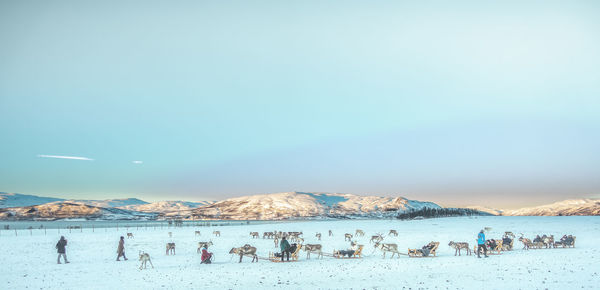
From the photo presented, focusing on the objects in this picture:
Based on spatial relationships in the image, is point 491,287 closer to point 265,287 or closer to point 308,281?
point 308,281

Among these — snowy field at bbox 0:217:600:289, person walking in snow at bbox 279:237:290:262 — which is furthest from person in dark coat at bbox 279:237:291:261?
snowy field at bbox 0:217:600:289

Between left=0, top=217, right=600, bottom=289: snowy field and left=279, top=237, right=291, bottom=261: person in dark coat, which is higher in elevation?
left=279, top=237, right=291, bottom=261: person in dark coat

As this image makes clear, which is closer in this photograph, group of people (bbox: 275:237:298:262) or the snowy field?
the snowy field

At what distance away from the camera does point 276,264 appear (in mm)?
24875

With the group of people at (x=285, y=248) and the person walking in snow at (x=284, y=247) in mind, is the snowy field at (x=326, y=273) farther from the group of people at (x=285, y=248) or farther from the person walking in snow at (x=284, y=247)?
the person walking in snow at (x=284, y=247)

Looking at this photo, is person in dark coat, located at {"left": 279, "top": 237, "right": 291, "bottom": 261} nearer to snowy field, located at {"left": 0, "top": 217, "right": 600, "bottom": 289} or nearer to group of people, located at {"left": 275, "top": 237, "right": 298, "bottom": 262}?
group of people, located at {"left": 275, "top": 237, "right": 298, "bottom": 262}

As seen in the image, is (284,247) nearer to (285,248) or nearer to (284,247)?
(284,247)

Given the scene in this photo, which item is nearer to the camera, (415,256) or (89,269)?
(89,269)

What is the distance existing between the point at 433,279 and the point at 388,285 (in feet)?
8.23

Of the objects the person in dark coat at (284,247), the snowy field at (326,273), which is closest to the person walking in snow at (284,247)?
the person in dark coat at (284,247)

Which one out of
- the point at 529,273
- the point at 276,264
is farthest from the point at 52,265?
the point at 529,273

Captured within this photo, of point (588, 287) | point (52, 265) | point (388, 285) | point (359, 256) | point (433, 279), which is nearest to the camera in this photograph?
point (588, 287)

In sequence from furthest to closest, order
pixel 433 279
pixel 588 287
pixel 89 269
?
pixel 89 269
pixel 433 279
pixel 588 287

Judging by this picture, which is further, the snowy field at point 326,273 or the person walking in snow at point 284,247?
the person walking in snow at point 284,247
